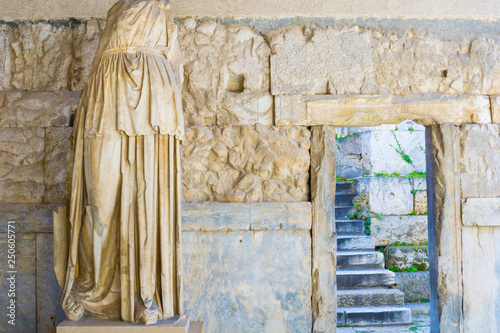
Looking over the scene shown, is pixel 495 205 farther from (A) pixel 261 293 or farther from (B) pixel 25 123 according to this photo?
(B) pixel 25 123

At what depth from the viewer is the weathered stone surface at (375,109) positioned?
12.6 ft

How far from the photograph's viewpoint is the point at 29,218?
147 inches

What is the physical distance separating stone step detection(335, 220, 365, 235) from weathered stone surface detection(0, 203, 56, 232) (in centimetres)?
395

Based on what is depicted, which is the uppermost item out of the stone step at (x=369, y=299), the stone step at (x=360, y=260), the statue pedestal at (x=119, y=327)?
the statue pedestal at (x=119, y=327)

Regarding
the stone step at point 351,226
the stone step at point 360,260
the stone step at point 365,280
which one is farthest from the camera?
the stone step at point 351,226

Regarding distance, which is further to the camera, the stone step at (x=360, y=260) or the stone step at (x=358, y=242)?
the stone step at (x=358, y=242)

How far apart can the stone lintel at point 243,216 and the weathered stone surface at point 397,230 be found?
2635mm

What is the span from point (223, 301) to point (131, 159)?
5.69 feet

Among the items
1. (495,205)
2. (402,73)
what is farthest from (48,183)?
(495,205)

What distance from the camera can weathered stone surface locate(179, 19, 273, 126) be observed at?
3857 millimetres

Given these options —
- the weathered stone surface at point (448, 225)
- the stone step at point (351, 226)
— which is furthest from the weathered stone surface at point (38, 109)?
the stone step at point (351, 226)

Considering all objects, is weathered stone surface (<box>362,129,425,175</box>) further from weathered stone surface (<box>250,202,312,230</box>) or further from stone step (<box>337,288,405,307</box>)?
weathered stone surface (<box>250,202,312,230</box>)

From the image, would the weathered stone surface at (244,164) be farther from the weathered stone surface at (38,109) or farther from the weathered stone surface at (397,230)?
the weathered stone surface at (397,230)

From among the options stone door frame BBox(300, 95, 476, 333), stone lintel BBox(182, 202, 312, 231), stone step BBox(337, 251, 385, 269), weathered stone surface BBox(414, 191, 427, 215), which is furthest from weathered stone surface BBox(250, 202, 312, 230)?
weathered stone surface BBox(414, 191, 427, 215)
